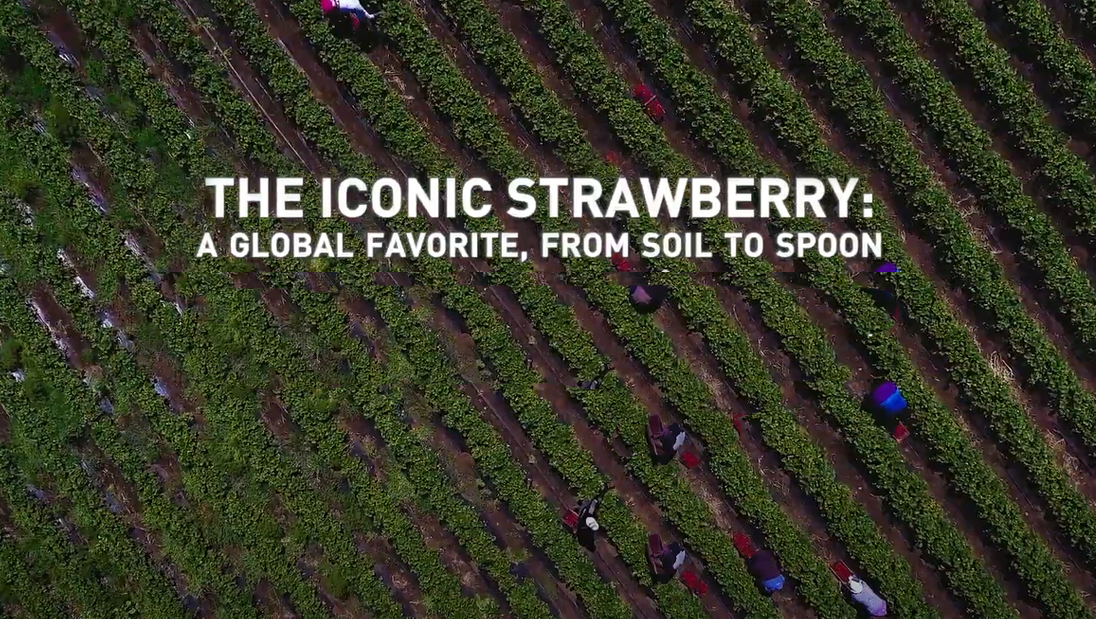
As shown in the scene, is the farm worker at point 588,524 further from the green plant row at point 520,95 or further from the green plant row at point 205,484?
the green plant row at point 520,95

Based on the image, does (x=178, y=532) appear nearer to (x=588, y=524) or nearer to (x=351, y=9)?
(x=588, y=524)

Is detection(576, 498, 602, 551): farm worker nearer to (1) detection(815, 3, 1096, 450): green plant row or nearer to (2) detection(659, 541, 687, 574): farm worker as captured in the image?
(2) detection(659, 541, 687, 574): farm worker

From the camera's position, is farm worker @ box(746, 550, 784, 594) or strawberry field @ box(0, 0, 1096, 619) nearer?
strawberry field @ box(0, 0, 1096, 619)

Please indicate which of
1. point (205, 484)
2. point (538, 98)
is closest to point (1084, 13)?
point (538, 98)

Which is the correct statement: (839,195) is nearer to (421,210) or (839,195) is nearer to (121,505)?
(421,210)

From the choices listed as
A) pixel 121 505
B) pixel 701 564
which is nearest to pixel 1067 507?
pixel 701 564

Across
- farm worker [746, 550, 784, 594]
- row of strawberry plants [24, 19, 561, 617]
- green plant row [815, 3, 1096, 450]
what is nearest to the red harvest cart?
green plant row [815, 3, 1096, 450]

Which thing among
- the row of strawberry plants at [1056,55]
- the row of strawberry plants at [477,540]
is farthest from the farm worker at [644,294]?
the row of strawberry plants at [1056,55]
